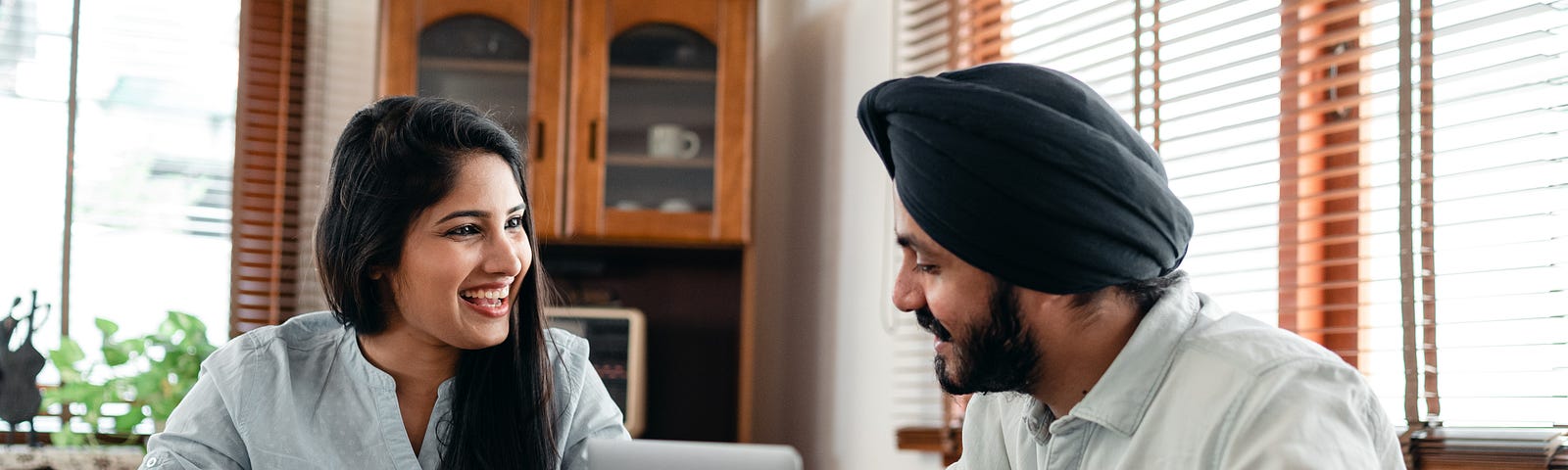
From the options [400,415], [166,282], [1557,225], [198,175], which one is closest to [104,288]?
[166,282]

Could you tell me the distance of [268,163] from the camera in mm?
3512

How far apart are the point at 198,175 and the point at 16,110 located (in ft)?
1.44

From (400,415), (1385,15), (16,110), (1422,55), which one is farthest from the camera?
(16,110)

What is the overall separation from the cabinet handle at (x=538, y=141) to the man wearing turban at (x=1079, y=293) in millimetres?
2107

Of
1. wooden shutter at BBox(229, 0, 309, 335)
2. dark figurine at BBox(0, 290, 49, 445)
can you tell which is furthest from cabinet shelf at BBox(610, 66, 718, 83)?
dark figurine at BBox(0, 290, 49, 445)

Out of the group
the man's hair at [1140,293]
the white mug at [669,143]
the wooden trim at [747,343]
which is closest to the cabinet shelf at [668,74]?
the white mug at [669,143]

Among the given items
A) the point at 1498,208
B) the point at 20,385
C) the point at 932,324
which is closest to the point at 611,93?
the point at 20,385

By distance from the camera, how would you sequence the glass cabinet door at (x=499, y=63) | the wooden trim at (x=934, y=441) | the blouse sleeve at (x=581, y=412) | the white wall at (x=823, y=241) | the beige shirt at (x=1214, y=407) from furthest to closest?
the glass cabinet door at (x=499, y=63) → the white wall at (x=823, y=241) → the wooden trim at (x=934, y=441) → the blouse sleeve at (x=581, y=412) → the beige shirt at (x=1214, y=407)

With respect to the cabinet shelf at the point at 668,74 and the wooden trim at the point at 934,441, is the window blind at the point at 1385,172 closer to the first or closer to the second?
the wooden trim at the point at 934,441

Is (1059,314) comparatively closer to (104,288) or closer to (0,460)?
(0,460)

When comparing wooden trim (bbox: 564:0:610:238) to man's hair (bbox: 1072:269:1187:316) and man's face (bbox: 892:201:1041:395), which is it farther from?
man's hair (bbox: 1072:269:1187:316)

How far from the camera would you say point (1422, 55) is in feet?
6.33

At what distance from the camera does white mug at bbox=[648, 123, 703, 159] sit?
3.42m

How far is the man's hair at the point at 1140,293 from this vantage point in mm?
Answer: 1245
